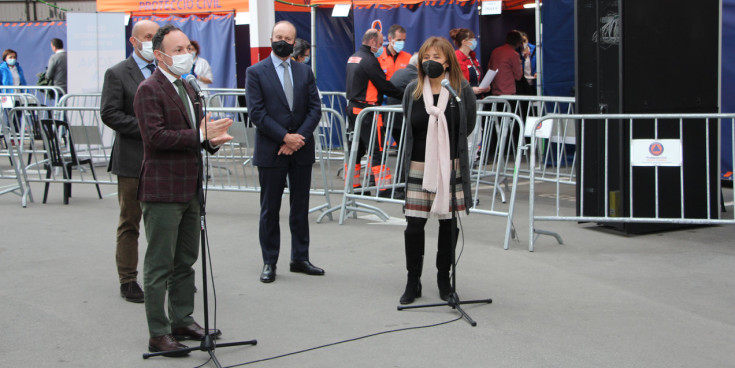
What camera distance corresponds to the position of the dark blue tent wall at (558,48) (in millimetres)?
13188

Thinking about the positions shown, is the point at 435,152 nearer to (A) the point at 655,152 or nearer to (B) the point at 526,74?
(A) the point at 655,152

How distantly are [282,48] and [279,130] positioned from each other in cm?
67

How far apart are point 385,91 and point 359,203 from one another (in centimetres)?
183

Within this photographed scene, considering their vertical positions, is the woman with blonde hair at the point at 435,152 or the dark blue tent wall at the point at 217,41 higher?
the dark blue tent wall at the point at 217,41

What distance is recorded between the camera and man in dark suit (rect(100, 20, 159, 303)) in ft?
18.4

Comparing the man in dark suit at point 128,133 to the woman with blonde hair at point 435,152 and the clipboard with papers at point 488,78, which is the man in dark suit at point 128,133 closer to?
the woman with blonde hair at point 435,152

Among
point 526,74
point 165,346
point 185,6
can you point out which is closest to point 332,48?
point 185,6

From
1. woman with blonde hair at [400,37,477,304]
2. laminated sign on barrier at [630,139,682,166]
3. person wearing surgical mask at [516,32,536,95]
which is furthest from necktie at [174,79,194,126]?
person wearing surgical mask at [516,32,536,95]

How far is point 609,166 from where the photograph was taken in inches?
322

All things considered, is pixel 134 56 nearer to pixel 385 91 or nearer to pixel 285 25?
pixel 285 25

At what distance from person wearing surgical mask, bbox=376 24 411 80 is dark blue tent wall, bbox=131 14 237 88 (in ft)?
16.6

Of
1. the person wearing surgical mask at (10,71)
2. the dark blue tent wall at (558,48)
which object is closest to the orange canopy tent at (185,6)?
the person wearing surgical mask at (10,71)

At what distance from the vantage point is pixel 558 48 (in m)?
13.3

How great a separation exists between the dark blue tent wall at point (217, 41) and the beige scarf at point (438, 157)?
12159 mm
